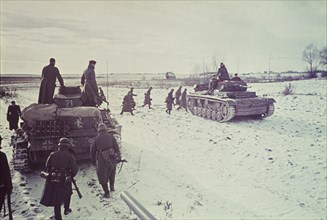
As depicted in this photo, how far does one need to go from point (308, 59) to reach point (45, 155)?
1729 inches

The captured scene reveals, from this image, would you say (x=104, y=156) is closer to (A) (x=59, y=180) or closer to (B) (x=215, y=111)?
(A) (x=59, y=180)

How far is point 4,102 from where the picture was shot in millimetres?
25234

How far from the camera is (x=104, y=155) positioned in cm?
628

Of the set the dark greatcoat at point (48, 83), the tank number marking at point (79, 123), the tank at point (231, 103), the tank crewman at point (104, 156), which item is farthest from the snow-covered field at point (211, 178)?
the dark greatcoat at point (48, 83)

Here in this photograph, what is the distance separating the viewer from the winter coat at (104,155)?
6277 mm

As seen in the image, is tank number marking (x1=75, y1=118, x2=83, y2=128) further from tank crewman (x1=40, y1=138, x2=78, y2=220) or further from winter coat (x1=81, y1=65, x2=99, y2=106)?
tank crewman (x1=40, y1=138, x2=78, y2=220)

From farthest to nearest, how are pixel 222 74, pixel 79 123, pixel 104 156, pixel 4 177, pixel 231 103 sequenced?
pixel 222 74 → pixel 231 103 → pixel 79 123 → pixel 104 156 → pixel 4 177

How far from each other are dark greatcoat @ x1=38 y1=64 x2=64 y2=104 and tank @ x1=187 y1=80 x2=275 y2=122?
853 cm

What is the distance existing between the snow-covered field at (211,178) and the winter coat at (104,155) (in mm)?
481

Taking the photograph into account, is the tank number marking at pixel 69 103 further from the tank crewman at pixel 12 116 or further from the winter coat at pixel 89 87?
the tank crewman at pixel 12 116

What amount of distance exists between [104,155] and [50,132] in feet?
6.61

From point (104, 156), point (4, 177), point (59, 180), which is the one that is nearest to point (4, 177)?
point (4, 177)

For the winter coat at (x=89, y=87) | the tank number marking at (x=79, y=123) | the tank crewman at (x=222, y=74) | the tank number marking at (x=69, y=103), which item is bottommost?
the tank number marking at (x=79, y=123)

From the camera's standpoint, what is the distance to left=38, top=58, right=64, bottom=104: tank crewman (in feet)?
30.3
